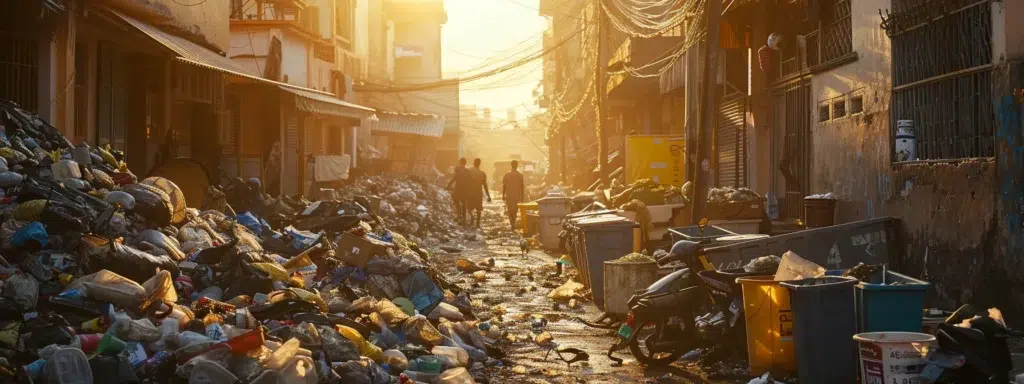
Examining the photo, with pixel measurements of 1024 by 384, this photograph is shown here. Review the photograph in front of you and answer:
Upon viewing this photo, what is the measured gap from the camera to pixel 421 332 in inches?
346

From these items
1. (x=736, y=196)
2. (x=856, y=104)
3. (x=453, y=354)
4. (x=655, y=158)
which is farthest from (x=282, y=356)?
(x=655, y=158)

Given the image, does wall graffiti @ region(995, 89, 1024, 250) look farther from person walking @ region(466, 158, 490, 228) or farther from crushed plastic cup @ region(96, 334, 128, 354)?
person walking @ region(466, 158, 490, 228)

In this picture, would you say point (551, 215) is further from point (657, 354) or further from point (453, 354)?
point (453, 354)

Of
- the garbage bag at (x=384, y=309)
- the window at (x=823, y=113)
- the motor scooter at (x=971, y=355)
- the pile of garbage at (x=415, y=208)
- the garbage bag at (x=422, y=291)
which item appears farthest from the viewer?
the pile of garbage at (x=415, y=208)

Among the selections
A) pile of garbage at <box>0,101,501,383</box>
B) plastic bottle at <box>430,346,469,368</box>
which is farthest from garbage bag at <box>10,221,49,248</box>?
plastic bottle at <box>430,346,469,368</box>

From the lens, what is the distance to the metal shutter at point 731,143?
20062 millimetres

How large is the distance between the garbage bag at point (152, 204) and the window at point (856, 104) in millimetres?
8455

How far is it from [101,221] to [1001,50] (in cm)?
822

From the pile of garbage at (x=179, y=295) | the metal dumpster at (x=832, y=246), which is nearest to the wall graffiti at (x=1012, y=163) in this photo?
the metal dumpster at (x=832, y=246)

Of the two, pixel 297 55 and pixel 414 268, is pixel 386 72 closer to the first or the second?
pixel 297 55

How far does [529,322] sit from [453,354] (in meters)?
2.86

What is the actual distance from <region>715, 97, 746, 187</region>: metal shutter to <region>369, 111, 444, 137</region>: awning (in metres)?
28.8

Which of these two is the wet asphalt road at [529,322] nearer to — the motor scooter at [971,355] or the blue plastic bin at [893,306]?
the blue plastic bin at [893,306]

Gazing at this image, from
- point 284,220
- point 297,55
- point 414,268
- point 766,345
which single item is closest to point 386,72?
point 297,55
